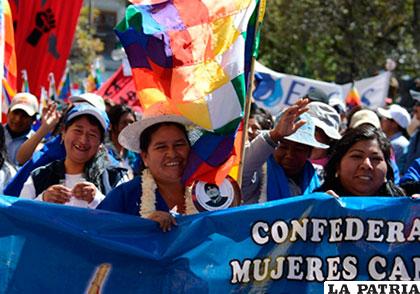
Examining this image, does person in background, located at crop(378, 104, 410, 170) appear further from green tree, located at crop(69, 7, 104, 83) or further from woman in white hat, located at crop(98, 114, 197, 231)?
green tree, located at crop(69, 7, 104, 83)

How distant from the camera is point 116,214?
13.2 feet

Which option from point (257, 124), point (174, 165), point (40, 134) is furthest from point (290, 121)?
point (40, 134)

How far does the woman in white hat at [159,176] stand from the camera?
13.7 feet

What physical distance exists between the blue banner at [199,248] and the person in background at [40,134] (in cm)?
256

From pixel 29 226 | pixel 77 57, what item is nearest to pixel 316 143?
pixel 29 226

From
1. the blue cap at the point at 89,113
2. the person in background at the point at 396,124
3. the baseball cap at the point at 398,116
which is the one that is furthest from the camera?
the baseball cap at the point at 398,116

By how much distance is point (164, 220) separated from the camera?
4000 millimetres

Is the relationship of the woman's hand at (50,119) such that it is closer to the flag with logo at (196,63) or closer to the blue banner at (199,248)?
the flag with logo at (196,63)

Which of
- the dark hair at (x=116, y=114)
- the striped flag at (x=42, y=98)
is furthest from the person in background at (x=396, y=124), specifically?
the striped flag at (x=42, y=98)

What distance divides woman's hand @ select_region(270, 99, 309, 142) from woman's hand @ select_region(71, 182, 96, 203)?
0.96 meters

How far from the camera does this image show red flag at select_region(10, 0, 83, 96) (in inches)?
362

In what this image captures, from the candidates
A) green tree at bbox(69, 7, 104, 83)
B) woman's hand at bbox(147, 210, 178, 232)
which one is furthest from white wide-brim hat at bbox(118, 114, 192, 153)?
green tree at bbox(69, 7, 104, 83)

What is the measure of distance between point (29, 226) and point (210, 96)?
39.4 inches

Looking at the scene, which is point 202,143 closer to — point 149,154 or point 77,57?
point 149,154
